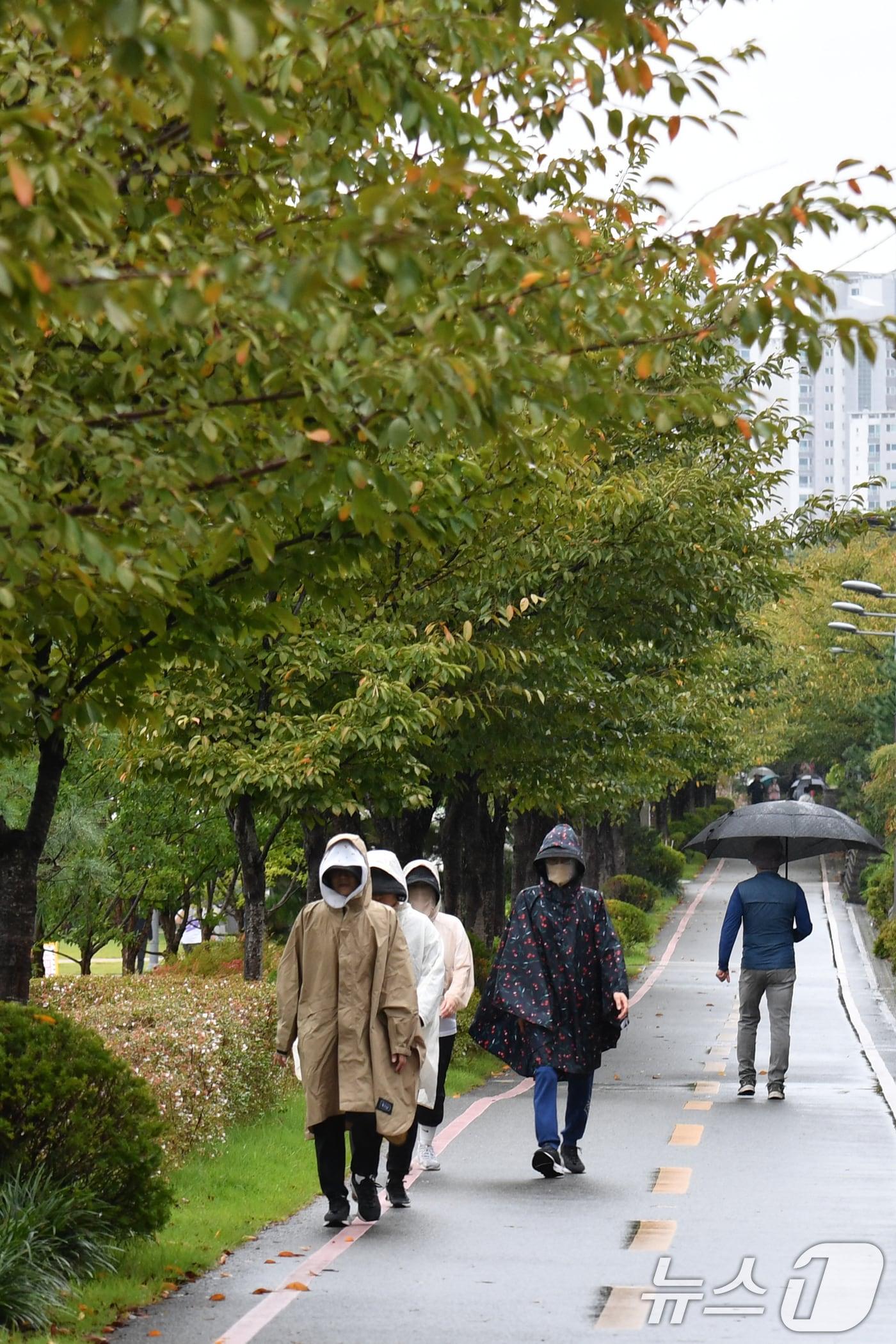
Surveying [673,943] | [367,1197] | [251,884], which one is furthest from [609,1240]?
[673,943]

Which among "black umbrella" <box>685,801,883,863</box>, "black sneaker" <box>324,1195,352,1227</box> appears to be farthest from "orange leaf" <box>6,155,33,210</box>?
"black umbrella" <box>685,801,883,863</box>

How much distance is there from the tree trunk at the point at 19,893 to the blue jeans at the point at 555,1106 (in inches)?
108

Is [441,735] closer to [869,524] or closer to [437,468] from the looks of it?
[869,524]

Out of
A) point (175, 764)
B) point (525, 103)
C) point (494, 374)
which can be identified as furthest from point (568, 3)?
point (175, 764)

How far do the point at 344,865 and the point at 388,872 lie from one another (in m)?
0.90

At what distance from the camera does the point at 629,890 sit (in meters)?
42.1

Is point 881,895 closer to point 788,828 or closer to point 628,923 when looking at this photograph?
point 628,923

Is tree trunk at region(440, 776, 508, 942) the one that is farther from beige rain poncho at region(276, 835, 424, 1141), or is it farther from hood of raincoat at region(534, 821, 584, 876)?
beige rain poncho at region(276, 835, 424, 1141)

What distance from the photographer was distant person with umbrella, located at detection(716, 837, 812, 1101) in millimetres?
14352

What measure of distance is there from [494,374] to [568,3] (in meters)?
1.08

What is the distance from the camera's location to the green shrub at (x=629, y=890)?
137 feet

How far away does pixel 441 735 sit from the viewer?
1741 centimetres

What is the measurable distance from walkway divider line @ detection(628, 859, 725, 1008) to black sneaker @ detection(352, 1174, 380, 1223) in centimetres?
592

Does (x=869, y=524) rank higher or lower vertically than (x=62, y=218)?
higher
